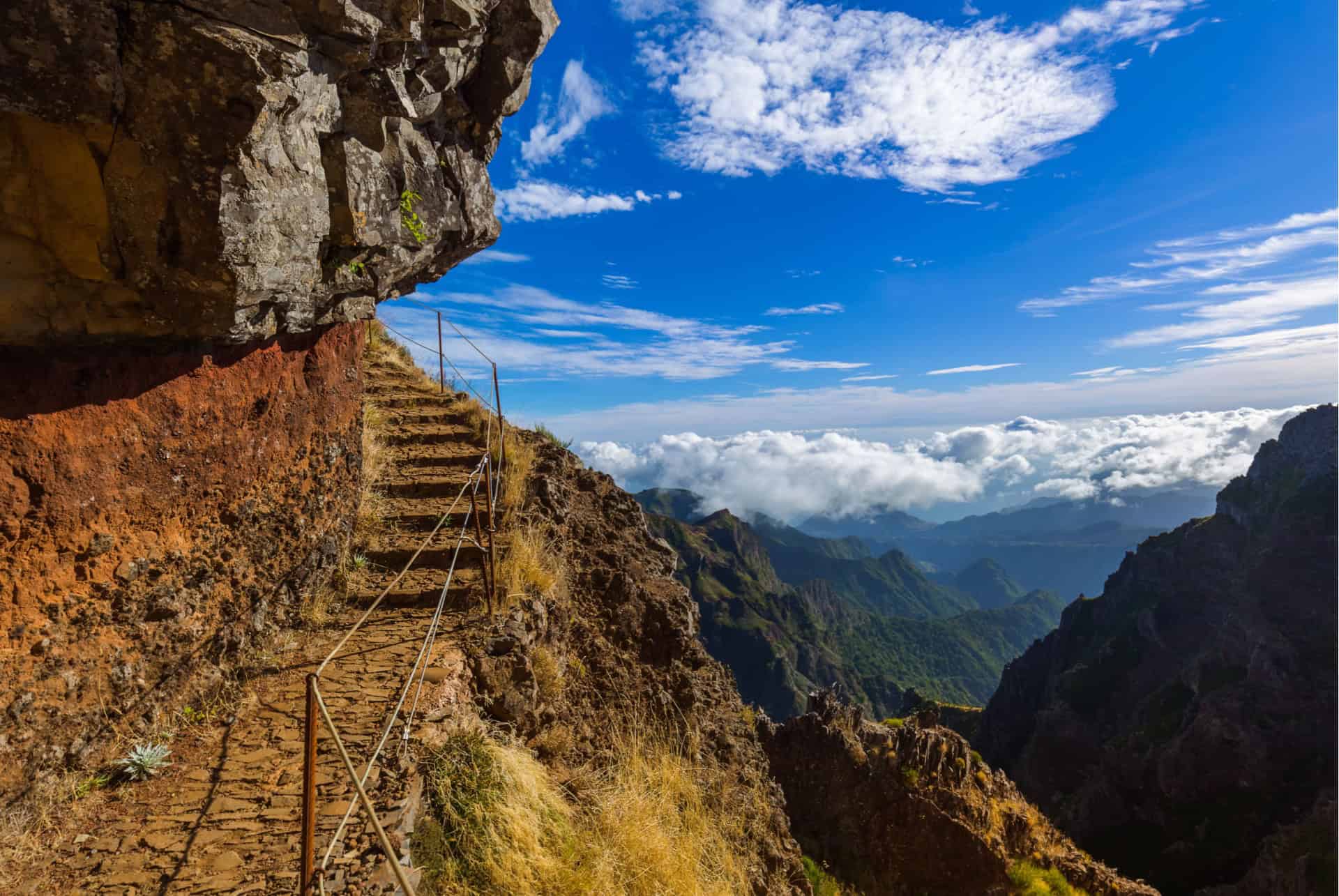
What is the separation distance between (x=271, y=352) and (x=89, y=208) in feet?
7.38

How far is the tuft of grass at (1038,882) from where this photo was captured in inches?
437

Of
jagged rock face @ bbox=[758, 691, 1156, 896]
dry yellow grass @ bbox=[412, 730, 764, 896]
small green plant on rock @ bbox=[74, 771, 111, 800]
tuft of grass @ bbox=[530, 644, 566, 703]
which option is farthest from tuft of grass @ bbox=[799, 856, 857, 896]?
small green plant on rock @ bbox=[74, 771, 111, 800]

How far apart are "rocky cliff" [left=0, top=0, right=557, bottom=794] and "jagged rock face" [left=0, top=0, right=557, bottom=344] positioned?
1 cm

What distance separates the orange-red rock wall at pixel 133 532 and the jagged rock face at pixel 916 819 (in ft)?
40.5

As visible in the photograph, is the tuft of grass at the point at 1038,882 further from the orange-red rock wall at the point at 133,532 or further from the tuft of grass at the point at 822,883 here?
the orange-red rock wall at the point at 133,532

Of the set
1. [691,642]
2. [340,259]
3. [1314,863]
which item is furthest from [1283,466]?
[340,259]

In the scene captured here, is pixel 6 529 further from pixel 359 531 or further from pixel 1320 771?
pixel 1320 771

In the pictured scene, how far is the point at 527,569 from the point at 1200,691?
271ft

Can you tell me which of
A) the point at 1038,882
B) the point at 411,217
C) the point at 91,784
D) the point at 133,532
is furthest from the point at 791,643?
the point at 133,532

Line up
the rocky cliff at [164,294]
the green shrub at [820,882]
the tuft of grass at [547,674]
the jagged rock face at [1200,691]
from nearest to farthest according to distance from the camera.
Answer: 1. the rocky cliff at [164,294]
2. the tuft of grass at [547,674]
3. the green shrub at [820,882]
4. the jagged rock face at [1200,691]

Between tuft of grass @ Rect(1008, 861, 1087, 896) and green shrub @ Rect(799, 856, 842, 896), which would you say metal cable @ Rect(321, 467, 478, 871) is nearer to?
green shrub @ Rect(799, 856, 842, 896)

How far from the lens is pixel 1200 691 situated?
2426 inches

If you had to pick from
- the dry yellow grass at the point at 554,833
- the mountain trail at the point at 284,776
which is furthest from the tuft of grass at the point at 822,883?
the mountain trail at the point at 284,776

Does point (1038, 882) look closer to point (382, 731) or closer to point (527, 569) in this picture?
point (527, 569)
